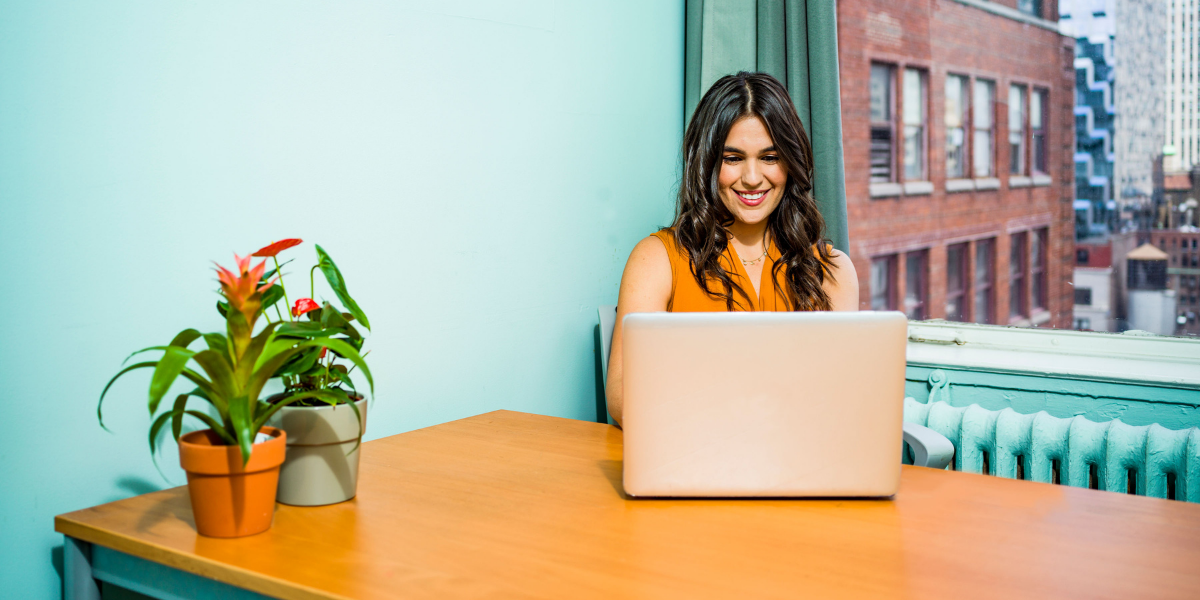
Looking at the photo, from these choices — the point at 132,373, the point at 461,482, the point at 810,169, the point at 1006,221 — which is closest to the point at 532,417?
the point at 461,482

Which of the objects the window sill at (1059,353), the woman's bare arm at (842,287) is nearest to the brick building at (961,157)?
the window sill at (1059,353)

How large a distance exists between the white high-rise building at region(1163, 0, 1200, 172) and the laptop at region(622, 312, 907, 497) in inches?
58.8

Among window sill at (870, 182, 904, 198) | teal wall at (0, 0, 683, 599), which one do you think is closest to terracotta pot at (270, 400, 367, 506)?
teal wall at (0, 0, 683, 599)

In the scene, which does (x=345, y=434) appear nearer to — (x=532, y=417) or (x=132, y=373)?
(x=132, y=373)

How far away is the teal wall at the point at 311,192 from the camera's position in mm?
1074

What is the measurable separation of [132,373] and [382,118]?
60 cm

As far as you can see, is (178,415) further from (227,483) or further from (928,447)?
(928,447)

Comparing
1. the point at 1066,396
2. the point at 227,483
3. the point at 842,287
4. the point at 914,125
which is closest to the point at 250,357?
the point at 227,483

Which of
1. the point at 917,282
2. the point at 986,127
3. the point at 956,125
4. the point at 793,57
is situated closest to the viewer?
the point at 793,57

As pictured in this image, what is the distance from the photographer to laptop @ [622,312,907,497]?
103 cm

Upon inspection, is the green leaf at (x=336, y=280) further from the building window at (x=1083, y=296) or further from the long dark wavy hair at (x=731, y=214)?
the building window at (x=1083, y=296)

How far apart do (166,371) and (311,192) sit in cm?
57

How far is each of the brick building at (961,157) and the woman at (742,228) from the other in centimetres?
77

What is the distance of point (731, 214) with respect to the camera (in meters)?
1.84
